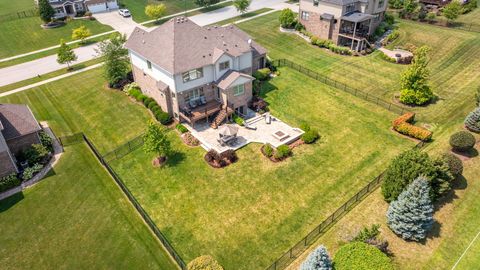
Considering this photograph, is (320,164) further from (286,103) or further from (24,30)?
(24,30)

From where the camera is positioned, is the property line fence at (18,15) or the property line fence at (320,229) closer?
the property line fence at (320,229)

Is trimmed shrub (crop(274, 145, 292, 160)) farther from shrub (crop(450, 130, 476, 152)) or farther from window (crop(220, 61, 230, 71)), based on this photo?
shrub (crop(450, 130, 476, 152))

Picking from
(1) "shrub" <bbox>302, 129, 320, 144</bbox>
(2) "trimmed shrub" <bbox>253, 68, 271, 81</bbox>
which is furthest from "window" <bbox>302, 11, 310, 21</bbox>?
(1) "shrub" <bbox>302, 129, 320, 144</bbox>

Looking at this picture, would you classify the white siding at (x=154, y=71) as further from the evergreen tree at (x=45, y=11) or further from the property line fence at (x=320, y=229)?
the evergreen tree at (x=45, y=11)

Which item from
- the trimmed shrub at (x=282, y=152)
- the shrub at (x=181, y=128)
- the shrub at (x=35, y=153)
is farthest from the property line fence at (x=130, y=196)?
the trimmed shrub at (x=282, y=152)

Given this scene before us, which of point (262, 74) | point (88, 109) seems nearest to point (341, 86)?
point (262, 74)

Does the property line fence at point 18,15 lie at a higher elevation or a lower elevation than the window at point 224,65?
lower

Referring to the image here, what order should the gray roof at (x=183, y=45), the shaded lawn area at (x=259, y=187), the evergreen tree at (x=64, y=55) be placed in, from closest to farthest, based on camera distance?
the shaded lawn area at (x=259, y=187), the gray roof at (x=183, y=45), the evergreen tree at (x=64, y=55)
